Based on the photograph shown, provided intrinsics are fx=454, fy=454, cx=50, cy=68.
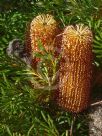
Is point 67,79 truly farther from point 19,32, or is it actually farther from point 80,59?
point 19,32

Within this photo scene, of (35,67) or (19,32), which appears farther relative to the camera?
(19,32)

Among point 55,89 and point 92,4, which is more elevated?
point 92,4

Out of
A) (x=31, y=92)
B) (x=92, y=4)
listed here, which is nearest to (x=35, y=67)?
(x=31, y=92)

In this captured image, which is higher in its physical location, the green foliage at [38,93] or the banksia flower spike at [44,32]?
the banksia flower spike at [44,32]

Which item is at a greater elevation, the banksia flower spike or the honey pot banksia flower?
the banksia flower spike

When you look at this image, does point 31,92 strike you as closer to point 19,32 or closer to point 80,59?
point 80,59

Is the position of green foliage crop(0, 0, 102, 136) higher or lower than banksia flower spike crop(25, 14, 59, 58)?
lower
